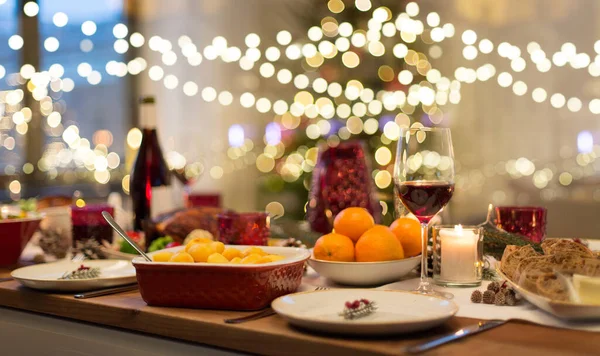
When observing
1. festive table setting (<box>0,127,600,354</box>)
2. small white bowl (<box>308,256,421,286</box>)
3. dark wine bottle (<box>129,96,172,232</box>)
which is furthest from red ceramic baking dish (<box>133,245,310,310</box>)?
dark wine bottle (<box>129,96,172,232</box>)

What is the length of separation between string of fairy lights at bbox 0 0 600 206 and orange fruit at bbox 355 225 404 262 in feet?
9.66

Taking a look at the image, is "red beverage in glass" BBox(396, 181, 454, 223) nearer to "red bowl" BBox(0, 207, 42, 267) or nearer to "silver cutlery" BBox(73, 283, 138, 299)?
"silver cutlery" BBox(73, 283, 138, 299)

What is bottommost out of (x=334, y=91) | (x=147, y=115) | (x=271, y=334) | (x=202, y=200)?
(x=271, y=334)

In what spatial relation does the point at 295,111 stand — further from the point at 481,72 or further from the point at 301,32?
the point at 481,72

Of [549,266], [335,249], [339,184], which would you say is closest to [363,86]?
[339,184]

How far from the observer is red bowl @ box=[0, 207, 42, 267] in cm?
132

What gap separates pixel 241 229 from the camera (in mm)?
1169

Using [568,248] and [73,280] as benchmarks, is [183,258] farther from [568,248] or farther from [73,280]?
[568,248]

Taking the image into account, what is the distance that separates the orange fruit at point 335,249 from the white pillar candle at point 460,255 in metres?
0.14

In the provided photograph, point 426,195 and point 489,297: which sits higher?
point 426,195

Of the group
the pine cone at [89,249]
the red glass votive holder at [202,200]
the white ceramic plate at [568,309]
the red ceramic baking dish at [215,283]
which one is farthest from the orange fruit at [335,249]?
the red glass votive holder at [202,200]

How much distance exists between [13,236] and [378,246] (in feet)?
2.38

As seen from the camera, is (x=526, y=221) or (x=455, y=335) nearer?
(x=455, y=335)

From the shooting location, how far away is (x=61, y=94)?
475 centimetres
